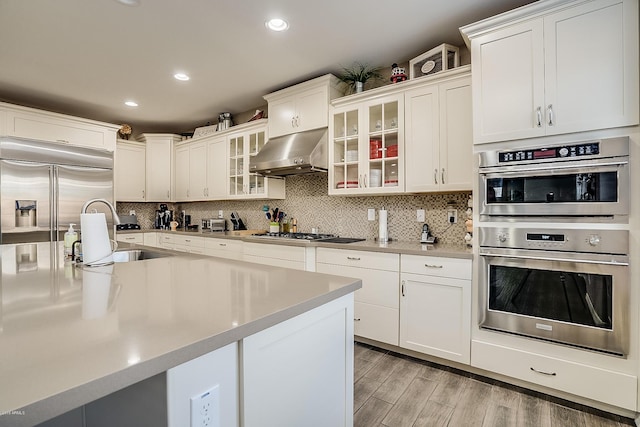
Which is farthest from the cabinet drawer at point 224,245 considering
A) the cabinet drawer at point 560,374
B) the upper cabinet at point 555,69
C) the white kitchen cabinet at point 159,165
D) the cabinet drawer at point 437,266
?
the upper cabinet at point 555,69

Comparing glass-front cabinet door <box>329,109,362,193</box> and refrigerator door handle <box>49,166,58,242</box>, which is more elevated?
glass-front cabinet door <box>329,109,362,193</box>

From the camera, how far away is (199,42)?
8.59ft

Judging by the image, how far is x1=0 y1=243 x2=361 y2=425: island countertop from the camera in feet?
1.64

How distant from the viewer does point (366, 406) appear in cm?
186

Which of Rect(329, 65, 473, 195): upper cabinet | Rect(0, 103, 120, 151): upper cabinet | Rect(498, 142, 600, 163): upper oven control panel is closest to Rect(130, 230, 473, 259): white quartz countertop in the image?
Rect(329, 65, 473, 195): upper cabinet

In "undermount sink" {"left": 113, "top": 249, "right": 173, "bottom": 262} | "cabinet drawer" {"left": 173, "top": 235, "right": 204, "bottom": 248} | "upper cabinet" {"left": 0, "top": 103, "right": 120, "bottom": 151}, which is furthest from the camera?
"cabinet drawer" {"left": 173, "top": 235, "right": 204, "bottom": 248}

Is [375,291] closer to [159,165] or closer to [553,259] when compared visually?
[553,259]

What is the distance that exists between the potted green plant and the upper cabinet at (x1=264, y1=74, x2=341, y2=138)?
0.14 m

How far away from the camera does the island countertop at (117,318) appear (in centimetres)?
50

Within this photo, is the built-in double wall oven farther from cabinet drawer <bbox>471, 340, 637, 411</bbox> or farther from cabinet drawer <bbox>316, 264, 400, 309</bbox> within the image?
cabinet drawer <bbox>316, 264, 400, 309</bbox>

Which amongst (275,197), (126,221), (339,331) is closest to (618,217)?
(339,331)

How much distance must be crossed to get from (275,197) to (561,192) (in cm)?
281

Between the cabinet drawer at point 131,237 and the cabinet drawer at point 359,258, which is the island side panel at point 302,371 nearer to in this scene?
the cabinet drawer at point 359,258

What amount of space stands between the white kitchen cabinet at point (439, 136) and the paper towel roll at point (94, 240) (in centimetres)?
215
